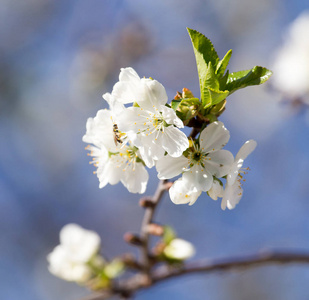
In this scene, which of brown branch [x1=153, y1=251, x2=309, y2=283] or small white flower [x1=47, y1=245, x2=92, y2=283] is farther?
small white flower [x1=47, y1=245, x2=92, y2=283]

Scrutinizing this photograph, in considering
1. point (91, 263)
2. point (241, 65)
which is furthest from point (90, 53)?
point (91, 263)

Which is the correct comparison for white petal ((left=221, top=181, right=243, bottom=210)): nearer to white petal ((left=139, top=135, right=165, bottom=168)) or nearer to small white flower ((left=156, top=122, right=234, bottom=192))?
small white flower ((left=156, top=122, right=234, bottom=192))

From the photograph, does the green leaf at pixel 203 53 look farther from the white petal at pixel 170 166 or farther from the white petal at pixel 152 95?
the white petal at pixel 170 166

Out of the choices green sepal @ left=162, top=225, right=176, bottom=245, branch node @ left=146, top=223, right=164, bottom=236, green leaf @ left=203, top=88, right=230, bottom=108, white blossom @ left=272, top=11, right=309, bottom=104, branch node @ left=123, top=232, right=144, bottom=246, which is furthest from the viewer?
white blossom @ left=272, top=11, right=309, bottom=104

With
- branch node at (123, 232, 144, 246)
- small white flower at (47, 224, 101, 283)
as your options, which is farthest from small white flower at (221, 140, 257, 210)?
small white flower at (47, 224, 101, 283)

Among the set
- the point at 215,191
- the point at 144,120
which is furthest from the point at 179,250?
the point at 144,120

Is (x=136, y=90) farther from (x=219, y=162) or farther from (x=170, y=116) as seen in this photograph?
(x=219, y=162)

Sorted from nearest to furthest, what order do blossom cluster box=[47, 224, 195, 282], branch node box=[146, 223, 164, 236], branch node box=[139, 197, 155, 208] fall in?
branch node box=[139, 197, 155, 208] < branch node box=[146, 223, 164, 236] < blossom cluster box=[47, 224, 195, 282]
